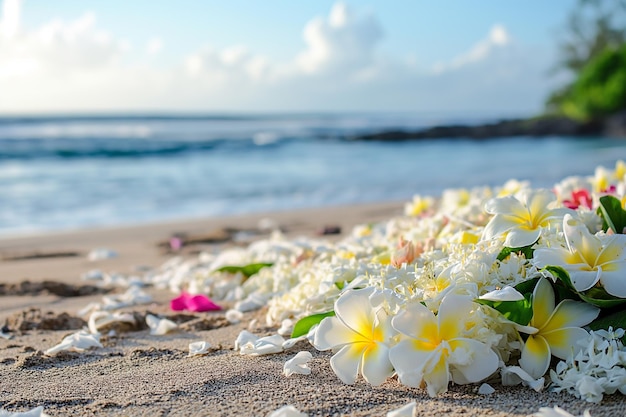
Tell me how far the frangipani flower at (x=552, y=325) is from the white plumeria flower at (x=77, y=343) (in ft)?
4.96

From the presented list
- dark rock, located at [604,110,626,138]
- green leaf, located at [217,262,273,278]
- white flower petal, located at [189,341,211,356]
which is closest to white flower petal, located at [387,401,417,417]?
white flower petal, located at [189,341,211,356]

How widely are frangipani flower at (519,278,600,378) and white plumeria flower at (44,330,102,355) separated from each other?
4.96 ft

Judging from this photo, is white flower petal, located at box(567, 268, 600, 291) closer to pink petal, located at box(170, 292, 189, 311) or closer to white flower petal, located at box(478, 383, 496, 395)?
white flower petal, located at box(478, 383, 496, 395)

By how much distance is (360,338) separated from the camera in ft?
5.76

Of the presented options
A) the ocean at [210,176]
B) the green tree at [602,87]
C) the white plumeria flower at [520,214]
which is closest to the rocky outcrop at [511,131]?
the green tree at [602,87]

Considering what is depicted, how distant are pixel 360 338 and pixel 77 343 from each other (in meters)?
1.16

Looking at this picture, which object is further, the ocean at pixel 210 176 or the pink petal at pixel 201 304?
the ocean at pixel 210 176

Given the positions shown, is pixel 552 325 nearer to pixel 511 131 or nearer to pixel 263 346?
pixel 263 346

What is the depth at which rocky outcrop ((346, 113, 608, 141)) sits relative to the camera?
1107 inches

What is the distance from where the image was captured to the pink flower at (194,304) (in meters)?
2.97

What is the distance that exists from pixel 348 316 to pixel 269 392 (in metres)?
0.30

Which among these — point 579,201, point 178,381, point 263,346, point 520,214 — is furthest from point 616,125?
point 178,381

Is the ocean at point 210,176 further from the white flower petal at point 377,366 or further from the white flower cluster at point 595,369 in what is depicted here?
the white flower cluster at point 595,369

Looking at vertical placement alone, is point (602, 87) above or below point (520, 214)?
above
